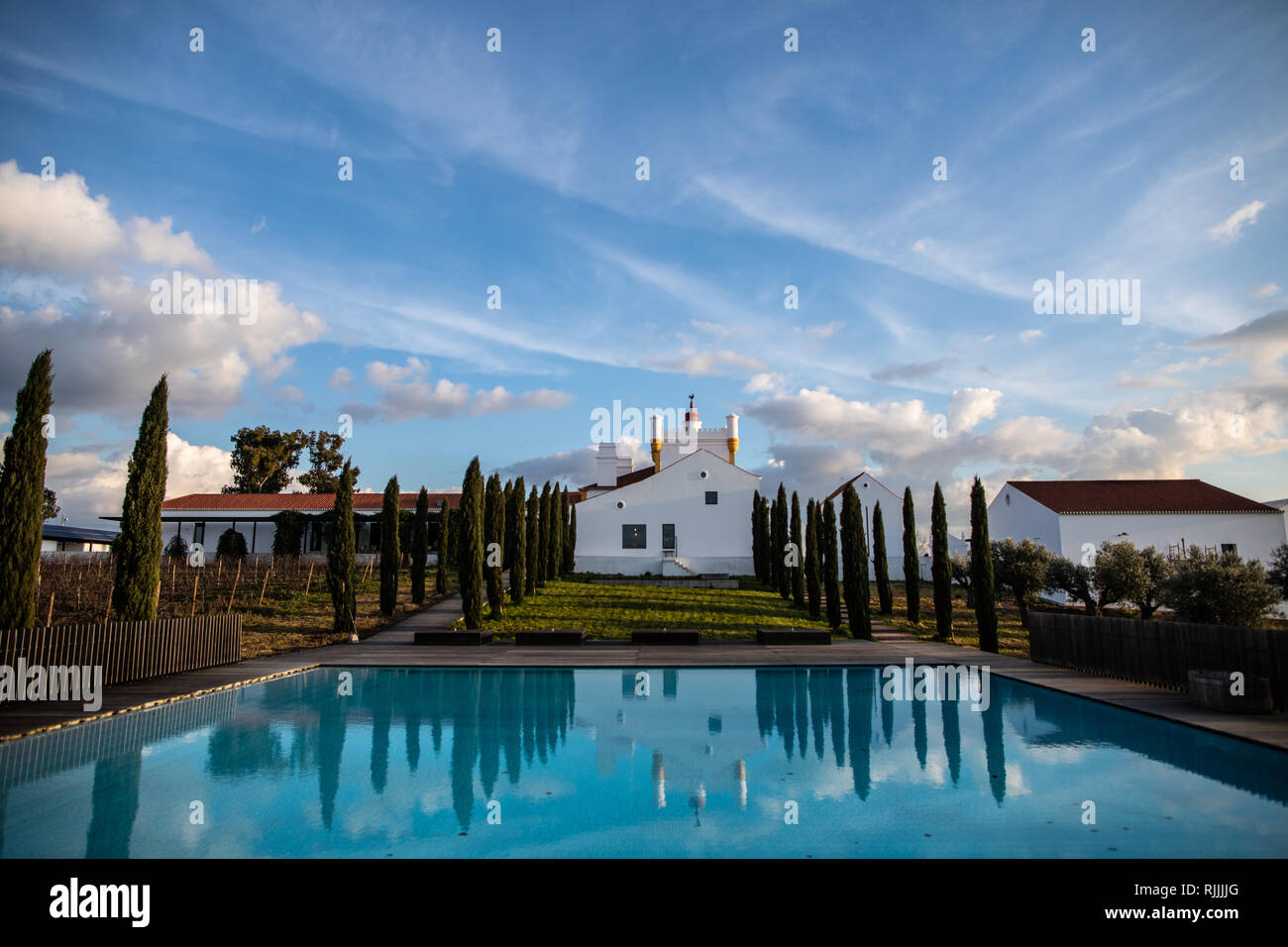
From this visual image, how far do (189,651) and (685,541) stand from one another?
24448 millimetres

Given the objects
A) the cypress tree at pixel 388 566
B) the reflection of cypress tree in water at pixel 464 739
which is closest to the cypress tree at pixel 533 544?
the cypress tree at pixel 388 566

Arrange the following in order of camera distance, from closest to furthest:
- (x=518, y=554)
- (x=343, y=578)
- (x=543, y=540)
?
1. (x=343, y=578)
2. (x=518, y=554)
3. (x=543, y=540)

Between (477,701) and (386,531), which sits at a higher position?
(386,531)

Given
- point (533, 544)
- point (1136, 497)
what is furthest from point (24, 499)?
point (1136, 497)

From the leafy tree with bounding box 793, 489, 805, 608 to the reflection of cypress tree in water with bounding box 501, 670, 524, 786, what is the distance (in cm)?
1492

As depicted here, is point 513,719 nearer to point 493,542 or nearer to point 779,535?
point 493,542

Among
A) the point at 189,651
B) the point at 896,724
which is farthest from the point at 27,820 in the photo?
the point at 896,724

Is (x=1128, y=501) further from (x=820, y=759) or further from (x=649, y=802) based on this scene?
(x=649, y=802)

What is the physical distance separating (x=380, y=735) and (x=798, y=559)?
20395 mm

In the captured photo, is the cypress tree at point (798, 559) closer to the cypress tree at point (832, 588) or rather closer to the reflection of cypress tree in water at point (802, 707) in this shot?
the cypress tree at point (832, 588)

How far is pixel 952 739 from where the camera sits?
9.12 m

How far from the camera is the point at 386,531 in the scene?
74.3 ft

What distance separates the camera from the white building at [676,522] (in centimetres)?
3494
